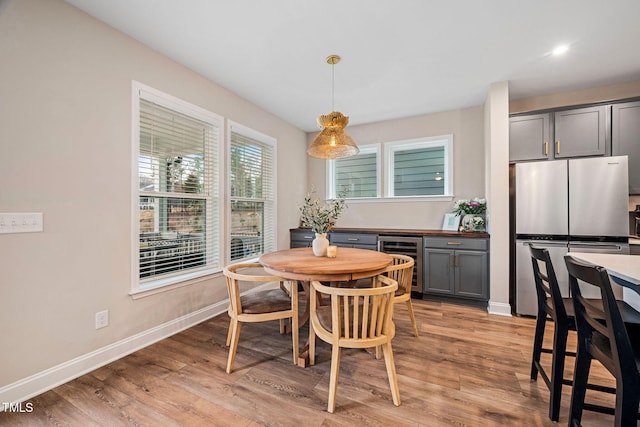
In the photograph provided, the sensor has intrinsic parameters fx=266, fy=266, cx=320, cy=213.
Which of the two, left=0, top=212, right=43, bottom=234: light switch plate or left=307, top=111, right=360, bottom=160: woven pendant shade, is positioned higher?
left=307, top=111, right=360, bottom=160: woven pendant shade

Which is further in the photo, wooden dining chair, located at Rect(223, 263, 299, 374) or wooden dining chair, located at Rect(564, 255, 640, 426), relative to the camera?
wooden dining chair, located at Rect(223, 263, 299, 374)

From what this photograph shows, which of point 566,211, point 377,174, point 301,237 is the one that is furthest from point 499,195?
point 301,237

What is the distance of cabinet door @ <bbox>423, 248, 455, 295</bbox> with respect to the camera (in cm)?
348

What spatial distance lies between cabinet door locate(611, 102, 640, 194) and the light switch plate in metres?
5.30

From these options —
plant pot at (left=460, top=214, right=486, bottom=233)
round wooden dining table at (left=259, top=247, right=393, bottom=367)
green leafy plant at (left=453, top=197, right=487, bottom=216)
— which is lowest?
round wooden dining table at (left=259, top=247, right=393, bottom=367)

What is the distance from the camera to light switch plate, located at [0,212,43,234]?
1.66 m

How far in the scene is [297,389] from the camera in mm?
1822

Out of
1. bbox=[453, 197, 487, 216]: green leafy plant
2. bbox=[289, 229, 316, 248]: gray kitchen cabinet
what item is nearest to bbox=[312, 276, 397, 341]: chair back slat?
bbox=[453, 197, 487, 216]: green leafy plant

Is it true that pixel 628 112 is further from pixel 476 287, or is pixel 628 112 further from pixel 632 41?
pixel 476 287

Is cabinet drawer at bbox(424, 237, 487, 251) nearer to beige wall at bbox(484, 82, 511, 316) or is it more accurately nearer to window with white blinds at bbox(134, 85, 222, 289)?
beige wall at bbox(484, 82, 511, 316)

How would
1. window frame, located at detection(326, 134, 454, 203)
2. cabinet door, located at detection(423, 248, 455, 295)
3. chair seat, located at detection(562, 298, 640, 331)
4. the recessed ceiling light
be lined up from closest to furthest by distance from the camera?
chair seat, located at detection(562, 298, 640, 331), the recessed ceiling light, cabinet door, located at detection(423, 248, 455, 295), window frame, located at detection(326, 134, 454, 203)

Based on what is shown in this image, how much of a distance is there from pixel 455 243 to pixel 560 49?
87.0 inches

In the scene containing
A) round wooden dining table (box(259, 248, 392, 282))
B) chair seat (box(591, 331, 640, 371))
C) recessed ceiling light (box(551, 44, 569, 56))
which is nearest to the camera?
chair seat (box(591, 331, 640, 371))

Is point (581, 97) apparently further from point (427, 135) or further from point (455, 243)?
point (455, 243)
